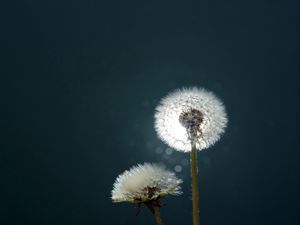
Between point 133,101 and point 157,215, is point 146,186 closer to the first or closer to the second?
point 157,215

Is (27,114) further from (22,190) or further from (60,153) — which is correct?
(22,190)

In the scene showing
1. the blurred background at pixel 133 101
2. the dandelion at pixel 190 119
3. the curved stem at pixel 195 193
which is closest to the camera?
the curved stem at pixel 195 193

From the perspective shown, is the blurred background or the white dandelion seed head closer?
the white dandelion seed head

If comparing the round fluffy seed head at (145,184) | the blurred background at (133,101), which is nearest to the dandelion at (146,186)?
the round fluffy seed head at (145,184)

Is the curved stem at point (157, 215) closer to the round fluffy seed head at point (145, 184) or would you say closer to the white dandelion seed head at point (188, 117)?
the round fluffy seed head at point (145, 184)

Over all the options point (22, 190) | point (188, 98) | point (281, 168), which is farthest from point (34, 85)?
point (188, 98)

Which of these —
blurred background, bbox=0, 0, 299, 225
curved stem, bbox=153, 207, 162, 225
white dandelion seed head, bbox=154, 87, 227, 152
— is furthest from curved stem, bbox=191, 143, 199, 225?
blurred background, bbox=0, 0, 299, 225

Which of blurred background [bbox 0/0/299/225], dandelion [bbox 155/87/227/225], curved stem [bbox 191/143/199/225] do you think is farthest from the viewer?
blurred background [bbox 0/0/299/225]

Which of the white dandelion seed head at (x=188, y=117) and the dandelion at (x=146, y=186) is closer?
the dandelion at (x=146, y=186)

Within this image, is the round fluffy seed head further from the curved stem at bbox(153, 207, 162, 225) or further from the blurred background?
the blurred background
